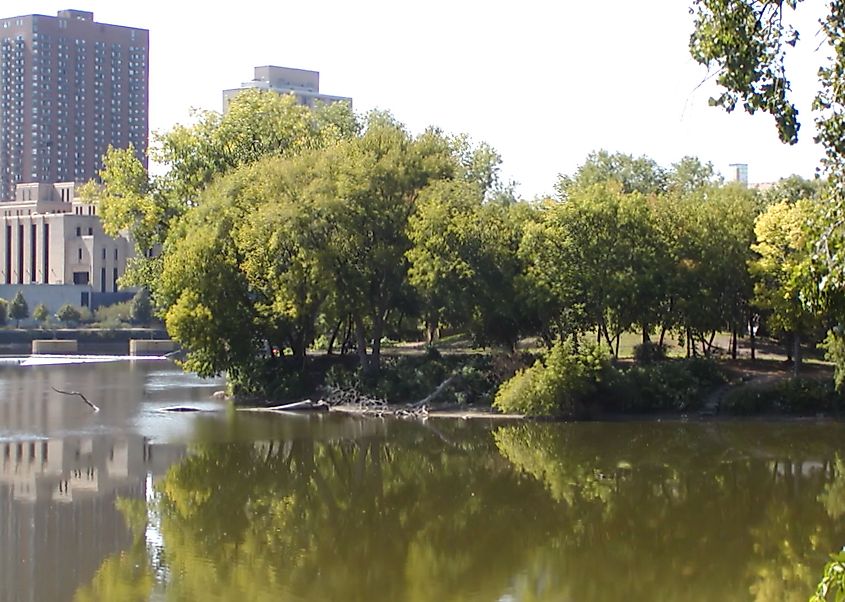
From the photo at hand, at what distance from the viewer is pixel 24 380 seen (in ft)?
190

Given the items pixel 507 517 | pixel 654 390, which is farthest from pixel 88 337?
pixel 507 517

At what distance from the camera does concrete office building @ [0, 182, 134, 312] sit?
108625mm

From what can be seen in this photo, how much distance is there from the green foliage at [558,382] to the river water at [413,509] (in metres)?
1.16

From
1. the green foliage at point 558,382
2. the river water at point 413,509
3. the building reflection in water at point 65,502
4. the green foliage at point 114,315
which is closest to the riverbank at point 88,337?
the green foliage at point 114,315

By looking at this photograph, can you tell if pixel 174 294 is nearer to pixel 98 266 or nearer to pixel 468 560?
pixel 468 560

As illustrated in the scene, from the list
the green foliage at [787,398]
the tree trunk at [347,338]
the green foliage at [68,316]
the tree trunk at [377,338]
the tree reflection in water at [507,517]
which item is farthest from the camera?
the green foliage at [68,316]

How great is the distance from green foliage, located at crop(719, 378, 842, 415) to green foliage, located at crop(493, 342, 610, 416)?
4.27 metres

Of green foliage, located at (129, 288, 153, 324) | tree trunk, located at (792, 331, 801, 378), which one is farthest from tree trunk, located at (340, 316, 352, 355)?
green foliage, located at (129, 288, 153, 324)

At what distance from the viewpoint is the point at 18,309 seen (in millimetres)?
99500

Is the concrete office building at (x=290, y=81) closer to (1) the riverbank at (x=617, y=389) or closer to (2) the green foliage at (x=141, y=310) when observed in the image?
(2) the green foliage at (x=141, y=310)

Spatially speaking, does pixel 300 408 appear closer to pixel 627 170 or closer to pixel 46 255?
pixel 627 170

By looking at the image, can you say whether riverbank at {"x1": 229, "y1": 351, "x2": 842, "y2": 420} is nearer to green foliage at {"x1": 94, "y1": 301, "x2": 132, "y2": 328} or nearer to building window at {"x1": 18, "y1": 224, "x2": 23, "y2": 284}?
green foliage at {"x1": 94, "y1": 301, "x2": 132, "y2": 328}

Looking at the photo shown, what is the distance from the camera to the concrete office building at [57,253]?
10862cm

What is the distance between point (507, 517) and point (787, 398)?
57.4 ft
